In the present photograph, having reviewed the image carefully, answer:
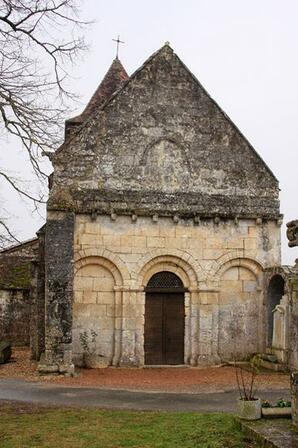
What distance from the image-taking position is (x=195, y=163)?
61.8 feet

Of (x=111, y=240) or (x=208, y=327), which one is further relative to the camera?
(x=208, y=327)

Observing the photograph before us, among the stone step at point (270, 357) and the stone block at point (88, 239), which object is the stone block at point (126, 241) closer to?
the stone block at point (88, 239)

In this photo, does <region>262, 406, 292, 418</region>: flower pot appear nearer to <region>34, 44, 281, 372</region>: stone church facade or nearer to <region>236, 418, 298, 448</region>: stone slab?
<region>236, 418, 298, 448</region>: stone slab

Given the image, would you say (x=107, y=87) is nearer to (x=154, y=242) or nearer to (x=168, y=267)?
(x=154, y=242)


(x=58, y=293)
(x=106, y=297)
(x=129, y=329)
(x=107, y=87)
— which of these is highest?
(x=107, y=87)

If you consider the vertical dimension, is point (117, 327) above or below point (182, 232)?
below

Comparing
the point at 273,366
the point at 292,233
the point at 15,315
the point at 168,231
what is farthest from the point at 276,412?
the point at 15,315

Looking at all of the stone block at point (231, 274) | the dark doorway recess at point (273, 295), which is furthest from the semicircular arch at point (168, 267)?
the dark doorway recess at point (273, 295)

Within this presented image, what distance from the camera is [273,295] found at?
18812 mm

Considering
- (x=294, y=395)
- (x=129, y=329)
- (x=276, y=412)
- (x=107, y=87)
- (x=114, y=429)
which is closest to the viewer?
(x=294, y=395)

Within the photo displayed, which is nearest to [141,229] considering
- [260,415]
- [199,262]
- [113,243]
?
[113,243]

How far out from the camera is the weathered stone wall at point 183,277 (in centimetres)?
1775

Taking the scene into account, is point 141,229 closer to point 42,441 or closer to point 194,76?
point 194,76

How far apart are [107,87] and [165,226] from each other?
798 centimetres
